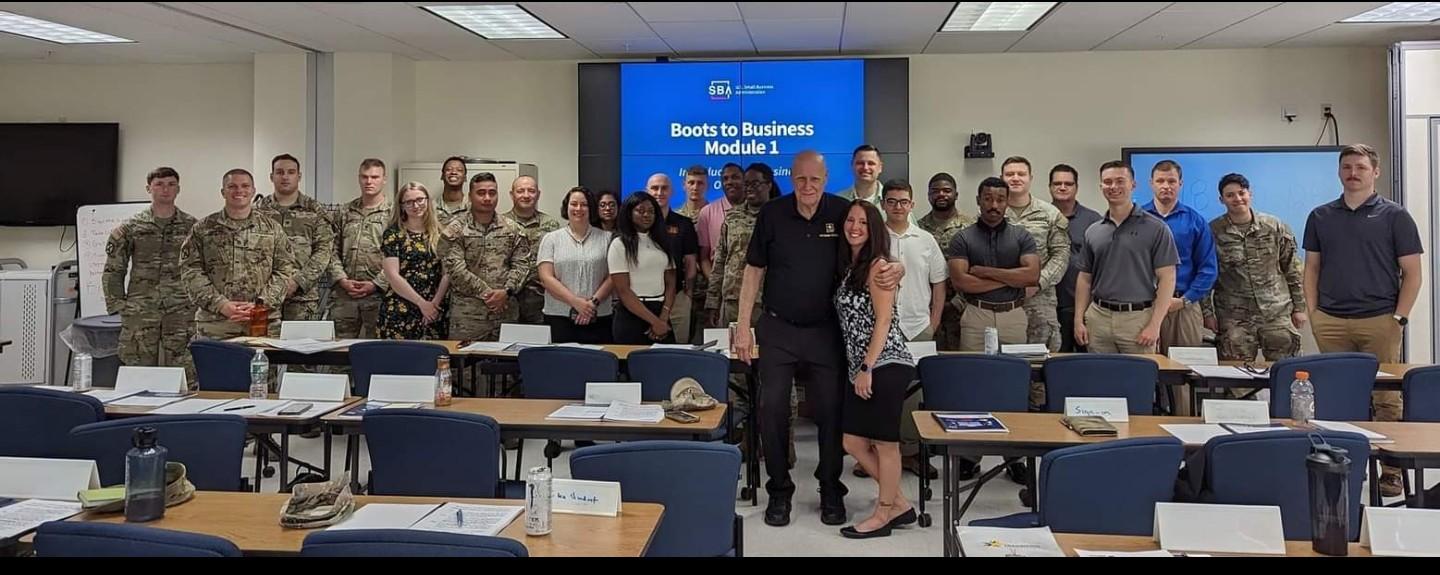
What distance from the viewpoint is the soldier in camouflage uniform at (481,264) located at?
547 centimetres

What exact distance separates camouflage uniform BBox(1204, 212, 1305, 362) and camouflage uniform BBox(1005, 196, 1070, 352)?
38.4 inches

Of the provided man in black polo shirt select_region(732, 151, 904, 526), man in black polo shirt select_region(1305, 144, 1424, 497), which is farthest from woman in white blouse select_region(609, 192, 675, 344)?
man in black polo shirt select_region(1305, 144, 1424, 497)

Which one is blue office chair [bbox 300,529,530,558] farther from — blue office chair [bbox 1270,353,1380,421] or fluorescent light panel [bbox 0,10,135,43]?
fluorescent light panel [bbox 0,10,135,43]

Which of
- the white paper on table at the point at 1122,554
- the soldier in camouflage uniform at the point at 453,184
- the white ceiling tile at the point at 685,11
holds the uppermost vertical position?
the white ceiling tile at the point at 685,11

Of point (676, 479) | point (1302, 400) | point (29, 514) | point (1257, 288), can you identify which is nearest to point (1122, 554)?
point (676, 479)

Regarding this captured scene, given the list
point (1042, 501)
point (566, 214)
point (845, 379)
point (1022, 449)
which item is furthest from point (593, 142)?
point (1042, 501)

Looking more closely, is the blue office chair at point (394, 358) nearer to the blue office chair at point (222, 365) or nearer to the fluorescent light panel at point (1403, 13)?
the blue office chair at point (222, 365)

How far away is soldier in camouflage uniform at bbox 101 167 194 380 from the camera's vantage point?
5543 millimetres

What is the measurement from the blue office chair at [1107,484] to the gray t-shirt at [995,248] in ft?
9.36

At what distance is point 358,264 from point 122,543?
4.45 meters

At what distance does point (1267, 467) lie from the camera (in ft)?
7.96

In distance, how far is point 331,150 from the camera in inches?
293

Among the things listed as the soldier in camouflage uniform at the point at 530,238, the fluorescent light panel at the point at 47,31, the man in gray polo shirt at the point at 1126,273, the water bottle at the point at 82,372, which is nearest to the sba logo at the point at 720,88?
the soldier in camouflage uniform at the point at 530,238

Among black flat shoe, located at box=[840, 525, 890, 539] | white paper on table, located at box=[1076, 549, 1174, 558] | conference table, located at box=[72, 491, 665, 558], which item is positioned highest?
conference table, located at box=[72, 491, 665, 558]
